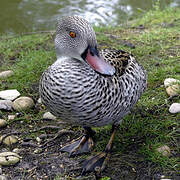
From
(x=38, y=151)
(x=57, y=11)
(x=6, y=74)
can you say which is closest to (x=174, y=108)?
(x=38, y=151)

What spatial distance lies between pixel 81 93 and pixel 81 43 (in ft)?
1.24

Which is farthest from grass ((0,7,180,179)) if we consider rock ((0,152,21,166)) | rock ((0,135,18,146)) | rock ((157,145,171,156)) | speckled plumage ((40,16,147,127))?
rock ((0,152,21,166))

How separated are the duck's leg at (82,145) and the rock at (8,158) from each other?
44 centimetres

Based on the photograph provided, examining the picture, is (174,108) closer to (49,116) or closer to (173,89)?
(173,89)

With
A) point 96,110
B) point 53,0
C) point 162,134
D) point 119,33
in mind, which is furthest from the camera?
point 53,0

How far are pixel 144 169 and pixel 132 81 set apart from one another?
780 mm

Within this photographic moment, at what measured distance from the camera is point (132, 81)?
302cm

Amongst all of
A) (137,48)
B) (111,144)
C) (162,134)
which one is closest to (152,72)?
(137,48)

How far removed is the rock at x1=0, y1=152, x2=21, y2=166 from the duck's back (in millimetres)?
737

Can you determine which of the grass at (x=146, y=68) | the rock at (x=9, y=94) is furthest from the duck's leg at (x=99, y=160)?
the rock at (x=9, y=94)

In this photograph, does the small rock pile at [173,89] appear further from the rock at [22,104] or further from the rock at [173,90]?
the rock at [22,104]

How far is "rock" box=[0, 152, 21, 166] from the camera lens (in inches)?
121

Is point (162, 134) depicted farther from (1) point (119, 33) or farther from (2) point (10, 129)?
(1) point (119, 33)

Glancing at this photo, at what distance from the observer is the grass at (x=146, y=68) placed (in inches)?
127
